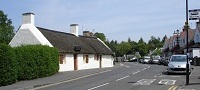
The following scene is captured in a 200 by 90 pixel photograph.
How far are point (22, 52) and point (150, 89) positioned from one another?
1181cm

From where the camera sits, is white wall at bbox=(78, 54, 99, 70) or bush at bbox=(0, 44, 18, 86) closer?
bush at bbox=(0, 44, 18, 86)

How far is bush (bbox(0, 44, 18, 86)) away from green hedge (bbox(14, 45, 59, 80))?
6.98 ft

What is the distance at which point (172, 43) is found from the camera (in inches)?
3691

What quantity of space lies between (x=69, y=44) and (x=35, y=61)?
47.8ft

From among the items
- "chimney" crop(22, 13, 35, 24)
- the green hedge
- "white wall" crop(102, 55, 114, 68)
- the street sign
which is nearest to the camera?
the street sign

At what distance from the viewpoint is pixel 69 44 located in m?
41.9

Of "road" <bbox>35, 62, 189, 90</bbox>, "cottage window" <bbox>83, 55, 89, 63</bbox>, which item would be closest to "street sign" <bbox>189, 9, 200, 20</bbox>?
"road" <bbox>35, 62, 189, 90</bbox>

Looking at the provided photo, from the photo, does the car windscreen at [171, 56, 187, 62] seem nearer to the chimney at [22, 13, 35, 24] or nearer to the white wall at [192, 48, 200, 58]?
the chimney at [22, 13, 35, 24]

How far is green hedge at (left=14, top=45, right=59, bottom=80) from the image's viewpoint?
2562cm

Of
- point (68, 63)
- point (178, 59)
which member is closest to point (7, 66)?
point (178, 59)

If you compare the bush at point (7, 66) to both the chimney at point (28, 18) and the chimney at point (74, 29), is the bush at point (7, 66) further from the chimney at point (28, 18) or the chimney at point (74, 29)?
the chimney at point (74, 29)

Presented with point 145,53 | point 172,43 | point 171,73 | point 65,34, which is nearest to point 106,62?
point 65,34

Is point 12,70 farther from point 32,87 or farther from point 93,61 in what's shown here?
point 93,61

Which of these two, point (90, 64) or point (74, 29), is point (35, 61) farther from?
point (74, 29)
